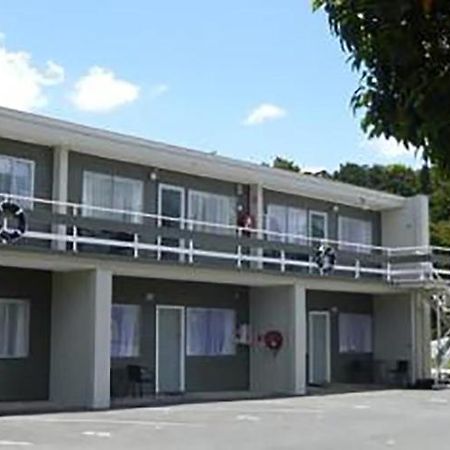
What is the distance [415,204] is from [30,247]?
16.7 metres

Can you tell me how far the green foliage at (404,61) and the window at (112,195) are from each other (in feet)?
64.6

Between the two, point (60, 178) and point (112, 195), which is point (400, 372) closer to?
point (112, 195)

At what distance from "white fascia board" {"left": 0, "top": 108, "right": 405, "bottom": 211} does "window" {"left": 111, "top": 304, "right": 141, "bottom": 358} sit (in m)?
3.73

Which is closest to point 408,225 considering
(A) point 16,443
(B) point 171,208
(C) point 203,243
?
(C) point 203,243

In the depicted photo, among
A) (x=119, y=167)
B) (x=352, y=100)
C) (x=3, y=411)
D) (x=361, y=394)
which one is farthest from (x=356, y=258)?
(x=352, y=100)

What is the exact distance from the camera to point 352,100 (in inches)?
167

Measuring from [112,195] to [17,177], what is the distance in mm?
2940

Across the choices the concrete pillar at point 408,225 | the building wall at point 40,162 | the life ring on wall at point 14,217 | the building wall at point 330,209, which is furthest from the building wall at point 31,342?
the concrete pillar at point 408,225

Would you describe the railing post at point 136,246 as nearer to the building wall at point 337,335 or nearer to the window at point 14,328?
the window at point 14,328

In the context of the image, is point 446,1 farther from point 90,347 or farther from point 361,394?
point 361,394

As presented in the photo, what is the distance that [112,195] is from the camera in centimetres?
2488

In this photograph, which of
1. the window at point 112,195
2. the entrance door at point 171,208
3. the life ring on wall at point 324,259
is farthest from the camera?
the life ring on wall at point 324,259

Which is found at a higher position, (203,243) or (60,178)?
(60,178)

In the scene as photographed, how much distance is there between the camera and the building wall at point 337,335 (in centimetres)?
3083
